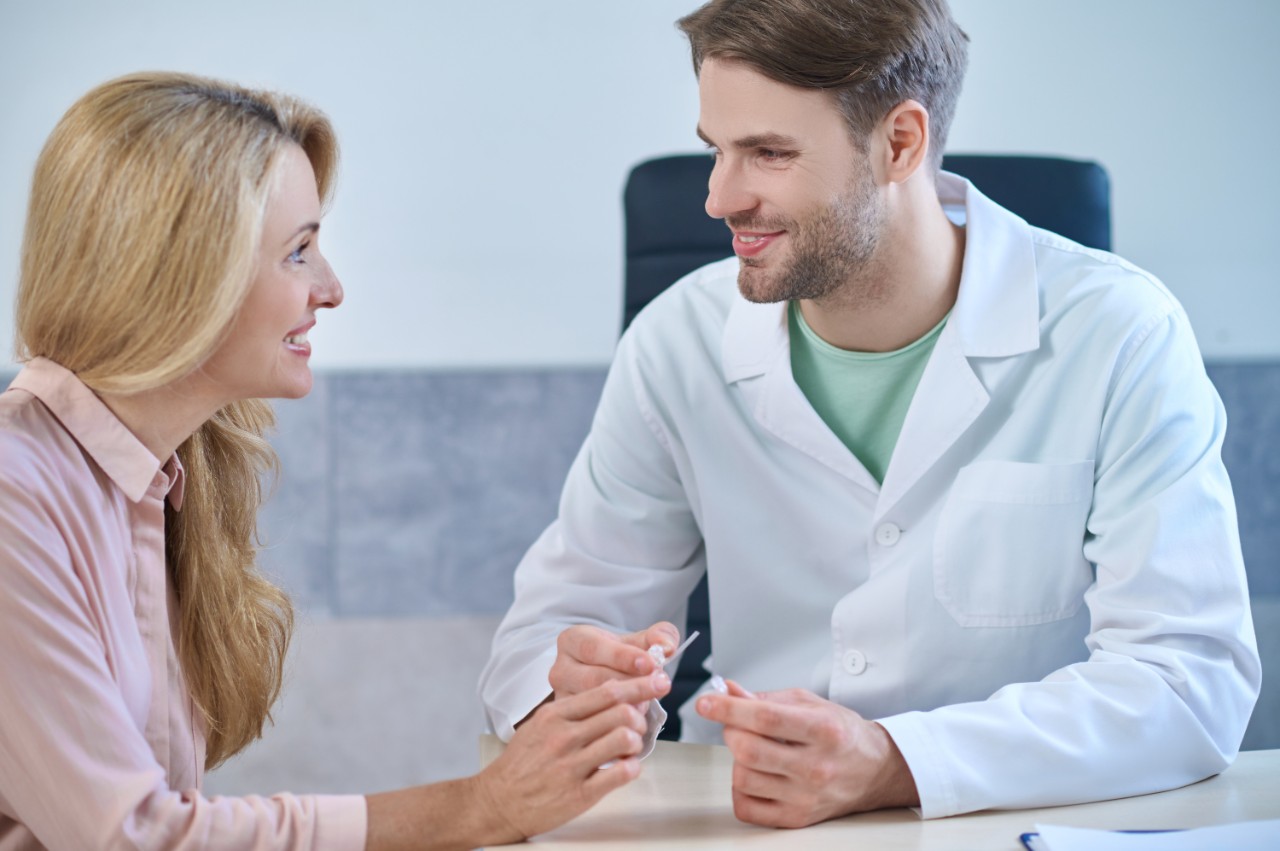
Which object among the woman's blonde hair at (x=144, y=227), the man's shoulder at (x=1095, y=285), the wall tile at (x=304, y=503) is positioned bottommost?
the wall tile at (x=304, y=503)

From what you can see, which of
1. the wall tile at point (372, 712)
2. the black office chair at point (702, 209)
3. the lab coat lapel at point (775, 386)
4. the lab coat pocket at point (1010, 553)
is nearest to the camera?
the lab coat pocket at point (1010, 553)

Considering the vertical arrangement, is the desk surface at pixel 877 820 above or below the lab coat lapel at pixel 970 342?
below

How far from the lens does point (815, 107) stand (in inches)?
58.3

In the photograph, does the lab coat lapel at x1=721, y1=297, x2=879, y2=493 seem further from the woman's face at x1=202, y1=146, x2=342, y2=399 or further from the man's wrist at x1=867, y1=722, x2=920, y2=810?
the woman's face at x1=202, y1=146, x2=342, y2=399

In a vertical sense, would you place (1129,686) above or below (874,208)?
below

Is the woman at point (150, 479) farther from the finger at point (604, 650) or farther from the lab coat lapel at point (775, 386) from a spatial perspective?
the lab coat lapel at point (775, 386)

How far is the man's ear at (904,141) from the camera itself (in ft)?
5.03

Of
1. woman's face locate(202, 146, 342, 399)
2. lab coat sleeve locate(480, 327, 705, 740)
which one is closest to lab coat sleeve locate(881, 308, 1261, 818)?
lab coat sleeve locate(480, 327, 705, 740)

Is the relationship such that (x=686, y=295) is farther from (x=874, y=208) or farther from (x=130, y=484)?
(x=130, y=484)

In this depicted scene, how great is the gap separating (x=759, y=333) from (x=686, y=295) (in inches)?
5.8

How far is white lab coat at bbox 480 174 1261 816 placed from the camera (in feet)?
3.93

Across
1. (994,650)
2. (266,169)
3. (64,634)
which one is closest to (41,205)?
(266,169)

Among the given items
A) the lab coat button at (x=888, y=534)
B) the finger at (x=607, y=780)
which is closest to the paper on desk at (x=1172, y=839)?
the finger at (x=607, y=780)

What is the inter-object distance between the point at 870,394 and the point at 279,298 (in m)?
0.72
